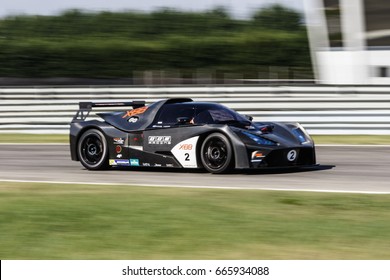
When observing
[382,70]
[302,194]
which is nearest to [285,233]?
[302,194]

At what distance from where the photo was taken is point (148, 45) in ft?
121

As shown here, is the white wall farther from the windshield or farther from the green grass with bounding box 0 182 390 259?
the green grass with bounding box 0 182 390 259

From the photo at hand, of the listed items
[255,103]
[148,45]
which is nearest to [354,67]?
[255,103]

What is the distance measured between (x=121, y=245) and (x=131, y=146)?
18.1 feet

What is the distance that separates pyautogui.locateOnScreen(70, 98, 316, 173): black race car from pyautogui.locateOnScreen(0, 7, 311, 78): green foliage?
22.6 m

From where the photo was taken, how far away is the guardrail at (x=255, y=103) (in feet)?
60.6

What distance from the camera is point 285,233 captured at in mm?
7195

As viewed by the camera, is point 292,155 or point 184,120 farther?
point 184,120

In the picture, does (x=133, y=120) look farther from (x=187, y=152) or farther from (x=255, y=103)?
(x=255, y=103)

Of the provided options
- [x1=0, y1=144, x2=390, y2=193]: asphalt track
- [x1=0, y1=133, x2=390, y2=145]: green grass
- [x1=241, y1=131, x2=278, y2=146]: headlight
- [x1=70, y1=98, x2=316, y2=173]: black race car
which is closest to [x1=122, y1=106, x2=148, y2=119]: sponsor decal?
[x1=70, y1=98, x2=316, y2=173]: black race car

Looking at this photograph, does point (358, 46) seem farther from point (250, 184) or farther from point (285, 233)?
point (285, 233)

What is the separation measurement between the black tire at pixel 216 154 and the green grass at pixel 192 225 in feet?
4.78

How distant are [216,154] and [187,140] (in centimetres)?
48

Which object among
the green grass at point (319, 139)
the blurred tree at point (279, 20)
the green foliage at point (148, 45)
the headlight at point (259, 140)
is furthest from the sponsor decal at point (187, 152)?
the blurred tree at point (279, 20)
